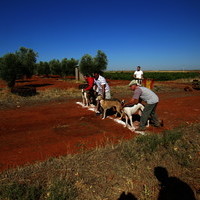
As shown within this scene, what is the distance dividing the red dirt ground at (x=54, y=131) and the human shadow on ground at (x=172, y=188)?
214 cm

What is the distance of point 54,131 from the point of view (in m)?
6.57

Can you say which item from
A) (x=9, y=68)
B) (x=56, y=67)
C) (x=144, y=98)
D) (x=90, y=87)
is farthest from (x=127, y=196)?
(x=56, y=67)

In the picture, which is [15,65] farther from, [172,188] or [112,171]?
[172,188]

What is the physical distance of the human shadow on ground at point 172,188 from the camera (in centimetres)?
323

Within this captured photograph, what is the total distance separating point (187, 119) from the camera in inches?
312

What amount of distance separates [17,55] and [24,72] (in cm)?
231

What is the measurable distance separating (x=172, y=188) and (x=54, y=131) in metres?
4.60

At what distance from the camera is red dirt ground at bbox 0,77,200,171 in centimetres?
485

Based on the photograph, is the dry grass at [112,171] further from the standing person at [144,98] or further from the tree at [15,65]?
the tree at [15,65]

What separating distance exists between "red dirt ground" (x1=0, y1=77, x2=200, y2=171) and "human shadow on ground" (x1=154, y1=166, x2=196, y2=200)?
2.14 m

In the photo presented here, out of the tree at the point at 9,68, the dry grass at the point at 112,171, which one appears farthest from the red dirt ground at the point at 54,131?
the tree at the point at 9,68

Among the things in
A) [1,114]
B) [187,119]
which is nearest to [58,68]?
[1,114]

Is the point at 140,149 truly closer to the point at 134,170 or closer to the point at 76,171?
the point at 134,170

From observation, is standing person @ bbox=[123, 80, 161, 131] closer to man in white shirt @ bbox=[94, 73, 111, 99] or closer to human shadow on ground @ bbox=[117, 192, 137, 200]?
man in white shirt @ bbox=[94, 73, 111, 99]
